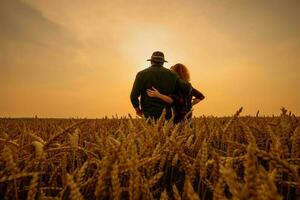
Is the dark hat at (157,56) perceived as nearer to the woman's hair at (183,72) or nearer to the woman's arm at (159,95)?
the woman's arm at (159,95)

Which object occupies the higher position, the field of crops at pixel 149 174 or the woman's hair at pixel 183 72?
the woman's hair at pixel 183 72

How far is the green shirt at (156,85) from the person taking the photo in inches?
263

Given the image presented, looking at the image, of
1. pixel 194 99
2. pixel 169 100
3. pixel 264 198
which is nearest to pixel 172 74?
pixel 169 100

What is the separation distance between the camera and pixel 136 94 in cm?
693

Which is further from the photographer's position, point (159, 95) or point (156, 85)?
point (156, 85)

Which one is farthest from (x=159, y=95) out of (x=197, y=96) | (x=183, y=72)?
(x=197, y=96)

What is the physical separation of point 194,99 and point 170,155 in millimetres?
6271

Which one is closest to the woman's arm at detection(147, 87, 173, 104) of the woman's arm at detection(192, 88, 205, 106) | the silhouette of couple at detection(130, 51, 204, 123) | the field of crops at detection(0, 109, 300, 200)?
the silhouette of couple at detection(130, 51, 204, 123)

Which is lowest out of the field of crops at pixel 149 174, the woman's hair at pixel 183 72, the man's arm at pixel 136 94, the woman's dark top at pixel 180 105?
the field of crops at pixel 149 174

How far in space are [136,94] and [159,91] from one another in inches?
19.2

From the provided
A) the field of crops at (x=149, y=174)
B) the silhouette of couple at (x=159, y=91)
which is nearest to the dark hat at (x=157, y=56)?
the silhouette of couple at (x=159, y=91)

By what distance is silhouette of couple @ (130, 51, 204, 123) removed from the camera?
6.64m

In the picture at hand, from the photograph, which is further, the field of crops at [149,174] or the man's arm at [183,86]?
the man's arm at [183,86]

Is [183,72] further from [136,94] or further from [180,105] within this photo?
Result: [136,94]
